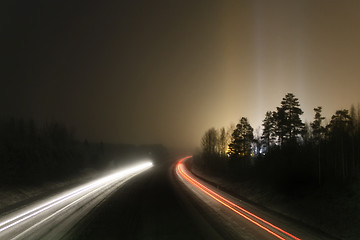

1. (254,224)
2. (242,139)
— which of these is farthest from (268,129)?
(254,224)

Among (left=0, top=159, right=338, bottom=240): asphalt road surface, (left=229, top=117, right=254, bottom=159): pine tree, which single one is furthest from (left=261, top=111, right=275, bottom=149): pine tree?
(left=0, top=159, right=338, bottom=240): asphalt road surface

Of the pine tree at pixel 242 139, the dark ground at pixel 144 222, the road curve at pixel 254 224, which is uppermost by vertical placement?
the pine tree at pixel 242 139

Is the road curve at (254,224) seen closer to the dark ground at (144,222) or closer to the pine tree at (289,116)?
the dark ground at (144,222)

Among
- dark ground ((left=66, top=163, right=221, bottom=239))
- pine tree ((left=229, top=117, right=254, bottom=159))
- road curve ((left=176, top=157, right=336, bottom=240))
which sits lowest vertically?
dark ground ((left=66, top=163, right=221, bottom=239))

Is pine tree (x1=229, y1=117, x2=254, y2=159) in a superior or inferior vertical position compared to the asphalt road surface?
superior

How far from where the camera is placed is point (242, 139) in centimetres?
6284

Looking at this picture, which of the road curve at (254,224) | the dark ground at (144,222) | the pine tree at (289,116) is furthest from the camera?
the pine tree at (289,116)

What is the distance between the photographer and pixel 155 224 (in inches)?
504

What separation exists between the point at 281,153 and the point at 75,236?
669 inches

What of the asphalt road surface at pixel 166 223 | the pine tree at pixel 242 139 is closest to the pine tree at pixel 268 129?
the pine tree at pixel 242 139

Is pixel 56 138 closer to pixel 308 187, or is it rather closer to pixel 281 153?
pixel 281 153

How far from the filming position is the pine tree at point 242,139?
61500mm

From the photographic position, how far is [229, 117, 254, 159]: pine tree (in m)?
61.5

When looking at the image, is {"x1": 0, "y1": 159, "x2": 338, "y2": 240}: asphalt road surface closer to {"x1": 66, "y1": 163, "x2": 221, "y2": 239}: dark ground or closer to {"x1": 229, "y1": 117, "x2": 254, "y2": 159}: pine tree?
{"x1": 66, "y1": 163, "x2": 221, "y2": 239}: dark ground
